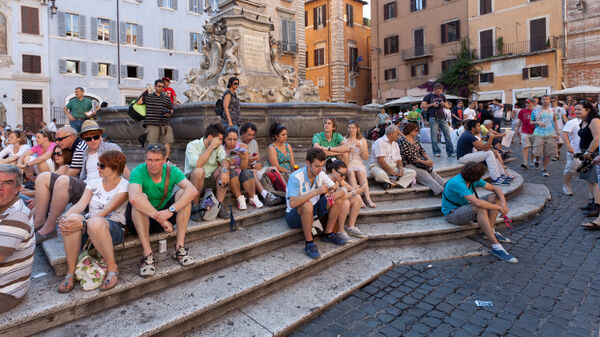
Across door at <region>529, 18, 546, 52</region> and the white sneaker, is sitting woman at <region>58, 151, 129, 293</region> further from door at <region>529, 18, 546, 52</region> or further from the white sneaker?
door at <region>529, 18, 546, 52</region>

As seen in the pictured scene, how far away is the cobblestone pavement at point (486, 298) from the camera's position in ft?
9.28

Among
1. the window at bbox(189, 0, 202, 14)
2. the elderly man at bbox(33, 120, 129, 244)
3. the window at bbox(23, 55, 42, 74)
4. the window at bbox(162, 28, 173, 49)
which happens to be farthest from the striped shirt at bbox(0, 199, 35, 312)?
the window at bbox(189, 0, 202, 14)

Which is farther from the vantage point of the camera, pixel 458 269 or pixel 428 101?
pixel 428 101

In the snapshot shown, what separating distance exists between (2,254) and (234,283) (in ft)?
5.20

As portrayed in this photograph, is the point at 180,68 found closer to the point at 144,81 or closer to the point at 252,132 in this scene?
the point at 144,81

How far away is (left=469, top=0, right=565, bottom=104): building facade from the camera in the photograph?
25.2 meters

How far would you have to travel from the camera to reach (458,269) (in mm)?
3879

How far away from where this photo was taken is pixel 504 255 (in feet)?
13.4

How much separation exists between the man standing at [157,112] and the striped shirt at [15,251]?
4330mm

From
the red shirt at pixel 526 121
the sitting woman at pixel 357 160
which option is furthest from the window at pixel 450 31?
the sitting woman at pixel 357 160

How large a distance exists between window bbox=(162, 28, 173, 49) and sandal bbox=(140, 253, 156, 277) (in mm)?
30395

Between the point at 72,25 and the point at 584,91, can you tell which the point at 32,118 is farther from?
the point at 584,91

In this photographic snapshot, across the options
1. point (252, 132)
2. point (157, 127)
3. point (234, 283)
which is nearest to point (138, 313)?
point (234, 283)

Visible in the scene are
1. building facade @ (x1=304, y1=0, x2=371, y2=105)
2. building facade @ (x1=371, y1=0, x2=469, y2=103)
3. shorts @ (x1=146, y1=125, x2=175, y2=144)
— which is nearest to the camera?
shorts @ (x1=146, y1=125, x2=175, y2=144)
